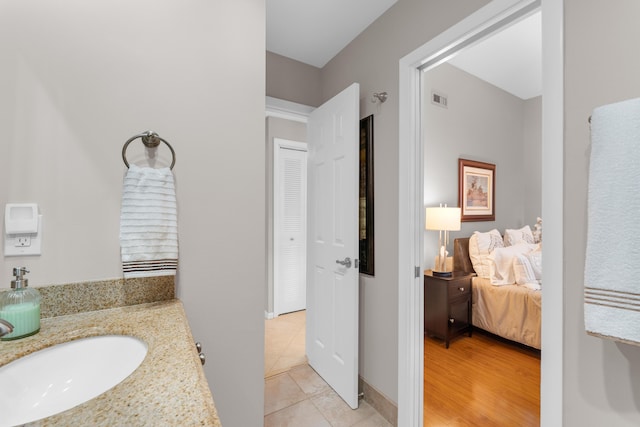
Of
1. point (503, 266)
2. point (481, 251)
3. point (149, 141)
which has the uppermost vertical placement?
point (149, 141)

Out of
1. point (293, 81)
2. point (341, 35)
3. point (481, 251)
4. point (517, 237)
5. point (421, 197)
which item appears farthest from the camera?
point (517, 237)

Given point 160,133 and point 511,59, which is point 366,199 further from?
point 511,59

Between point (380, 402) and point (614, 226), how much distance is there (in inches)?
63.2

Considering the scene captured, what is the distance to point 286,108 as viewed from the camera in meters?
2.40

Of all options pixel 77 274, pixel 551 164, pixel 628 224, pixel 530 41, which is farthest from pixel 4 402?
pixel 530 41

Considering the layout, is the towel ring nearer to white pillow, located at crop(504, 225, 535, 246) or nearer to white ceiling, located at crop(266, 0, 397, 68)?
white ceiling, located at crop(266, 0, 397, 68)

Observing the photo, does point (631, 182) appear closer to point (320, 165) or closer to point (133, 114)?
point (133, 114)

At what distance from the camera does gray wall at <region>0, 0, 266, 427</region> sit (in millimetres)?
914

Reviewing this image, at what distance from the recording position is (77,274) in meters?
0.97

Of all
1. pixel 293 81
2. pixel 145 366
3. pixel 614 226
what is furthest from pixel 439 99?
pixel 145 366

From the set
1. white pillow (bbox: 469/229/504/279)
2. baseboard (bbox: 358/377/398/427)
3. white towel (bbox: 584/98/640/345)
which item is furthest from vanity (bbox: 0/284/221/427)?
white pillow (bbox: 469/229/504/279)

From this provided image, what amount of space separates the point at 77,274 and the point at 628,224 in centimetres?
168

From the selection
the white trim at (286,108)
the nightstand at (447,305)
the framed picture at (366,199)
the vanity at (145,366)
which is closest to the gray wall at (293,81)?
the white trim at (286,108)

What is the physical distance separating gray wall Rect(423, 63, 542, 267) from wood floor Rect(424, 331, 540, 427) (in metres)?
0.91
